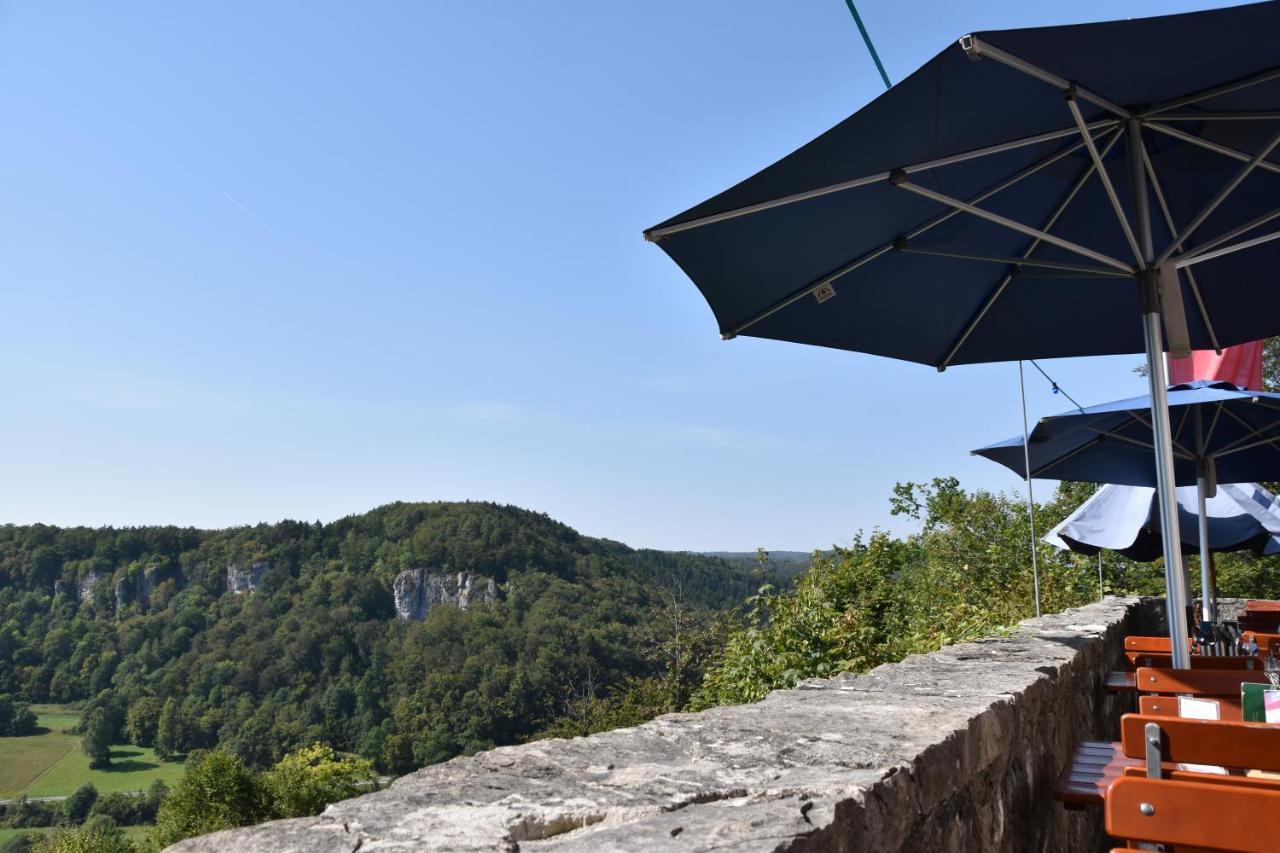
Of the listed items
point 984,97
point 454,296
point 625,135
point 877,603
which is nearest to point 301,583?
point 454,296

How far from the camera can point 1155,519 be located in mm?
6004

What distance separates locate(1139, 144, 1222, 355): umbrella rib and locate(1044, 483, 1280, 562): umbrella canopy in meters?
2.48

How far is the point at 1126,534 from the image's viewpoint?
5797 mm

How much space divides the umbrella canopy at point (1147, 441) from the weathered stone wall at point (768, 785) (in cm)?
165

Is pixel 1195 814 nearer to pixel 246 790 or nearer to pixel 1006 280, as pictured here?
pixel 1006 280

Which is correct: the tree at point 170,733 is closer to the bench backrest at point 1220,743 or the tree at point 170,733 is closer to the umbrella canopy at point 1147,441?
the umbrella canopy at point 1147,441

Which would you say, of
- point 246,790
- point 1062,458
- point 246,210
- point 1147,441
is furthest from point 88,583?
point 1147,441

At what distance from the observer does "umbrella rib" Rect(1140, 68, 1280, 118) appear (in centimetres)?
208

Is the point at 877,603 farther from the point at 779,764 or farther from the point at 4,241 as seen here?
Answer: the point at 4,241

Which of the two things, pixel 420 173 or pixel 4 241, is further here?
pixel 4 241

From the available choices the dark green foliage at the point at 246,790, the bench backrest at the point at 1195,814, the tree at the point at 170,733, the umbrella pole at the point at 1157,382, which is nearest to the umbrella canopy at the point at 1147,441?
the umbrella pole at the point at 1157,382

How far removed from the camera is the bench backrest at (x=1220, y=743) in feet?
5.72

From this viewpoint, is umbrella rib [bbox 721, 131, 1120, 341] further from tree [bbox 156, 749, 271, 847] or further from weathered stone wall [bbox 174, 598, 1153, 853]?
tree [bbox 156, 749, 271, 847]

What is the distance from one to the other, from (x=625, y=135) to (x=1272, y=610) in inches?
423
